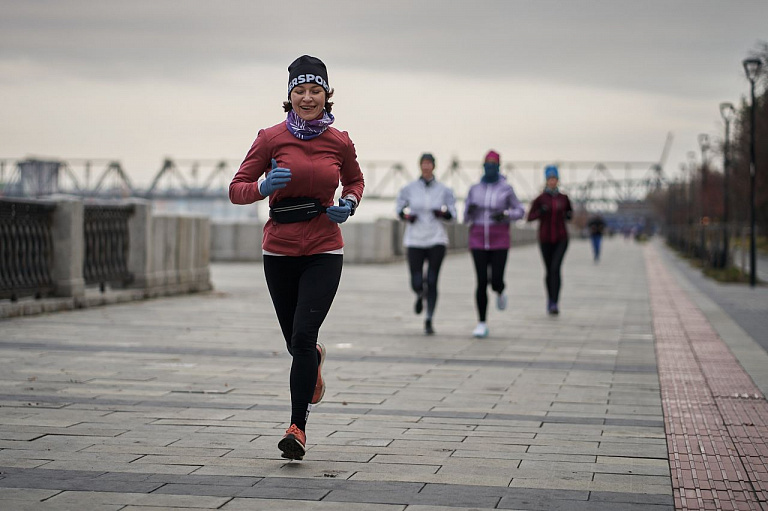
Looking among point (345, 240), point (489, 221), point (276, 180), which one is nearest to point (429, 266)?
point (489, 221)

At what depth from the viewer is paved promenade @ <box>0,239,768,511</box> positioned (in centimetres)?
487

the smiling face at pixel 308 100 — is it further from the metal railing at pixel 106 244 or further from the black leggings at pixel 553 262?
the black leggings at pixel 553 262

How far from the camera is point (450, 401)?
7.53 meters

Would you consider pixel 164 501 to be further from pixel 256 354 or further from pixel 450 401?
pixel 256 354

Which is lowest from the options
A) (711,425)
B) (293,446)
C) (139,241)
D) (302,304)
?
(711,425)

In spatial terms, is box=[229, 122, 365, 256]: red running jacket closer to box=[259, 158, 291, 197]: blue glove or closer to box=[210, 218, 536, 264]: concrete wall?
box=[259, 158, 291, 197]: blue glove

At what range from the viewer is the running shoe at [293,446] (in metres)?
5.34

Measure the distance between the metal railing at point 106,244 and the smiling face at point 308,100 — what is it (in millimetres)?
9527

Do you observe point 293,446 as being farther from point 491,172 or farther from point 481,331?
point 491,172

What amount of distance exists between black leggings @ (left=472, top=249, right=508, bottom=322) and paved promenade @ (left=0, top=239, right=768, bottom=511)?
1.33 feet

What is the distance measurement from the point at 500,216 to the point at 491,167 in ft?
2.19

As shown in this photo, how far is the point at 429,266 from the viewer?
12.1 m

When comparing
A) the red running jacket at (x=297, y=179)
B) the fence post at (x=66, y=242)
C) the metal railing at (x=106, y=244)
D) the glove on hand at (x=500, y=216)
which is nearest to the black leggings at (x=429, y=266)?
the glove on hand at (x=500, y=216)

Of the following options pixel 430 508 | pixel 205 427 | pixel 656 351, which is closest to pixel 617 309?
pixel 656 351
